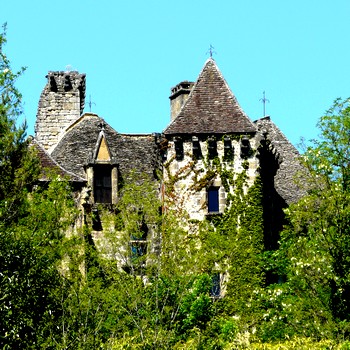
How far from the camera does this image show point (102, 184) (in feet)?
209

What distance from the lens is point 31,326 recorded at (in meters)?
43.0

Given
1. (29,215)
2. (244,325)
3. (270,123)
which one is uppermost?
(270,123)

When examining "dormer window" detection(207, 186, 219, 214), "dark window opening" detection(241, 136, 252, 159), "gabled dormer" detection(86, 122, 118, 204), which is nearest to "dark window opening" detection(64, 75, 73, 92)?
"gabled dormer" detection(86, 122, 118, 204)

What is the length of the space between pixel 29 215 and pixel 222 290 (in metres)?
16.3

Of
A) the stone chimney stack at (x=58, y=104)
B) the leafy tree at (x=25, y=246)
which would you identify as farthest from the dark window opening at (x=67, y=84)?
the leafy tree at (x=25, y=246)

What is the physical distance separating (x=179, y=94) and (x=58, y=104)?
20.9 ft

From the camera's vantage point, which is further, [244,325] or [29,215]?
[244,325]

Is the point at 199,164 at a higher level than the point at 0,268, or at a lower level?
higher

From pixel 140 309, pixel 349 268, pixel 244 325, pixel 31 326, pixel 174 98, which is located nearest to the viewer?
pixel 31 326

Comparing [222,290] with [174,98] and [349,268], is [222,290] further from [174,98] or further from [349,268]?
[174,98]

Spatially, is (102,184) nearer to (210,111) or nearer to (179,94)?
(210,111)

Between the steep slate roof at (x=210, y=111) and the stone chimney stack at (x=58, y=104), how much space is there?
9.63 metres

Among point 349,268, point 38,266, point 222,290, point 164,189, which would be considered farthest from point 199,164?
point 38,266

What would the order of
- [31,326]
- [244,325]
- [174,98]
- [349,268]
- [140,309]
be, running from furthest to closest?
[174,98] → [244,325] → [349,268] → [140,309] → [31,326]
